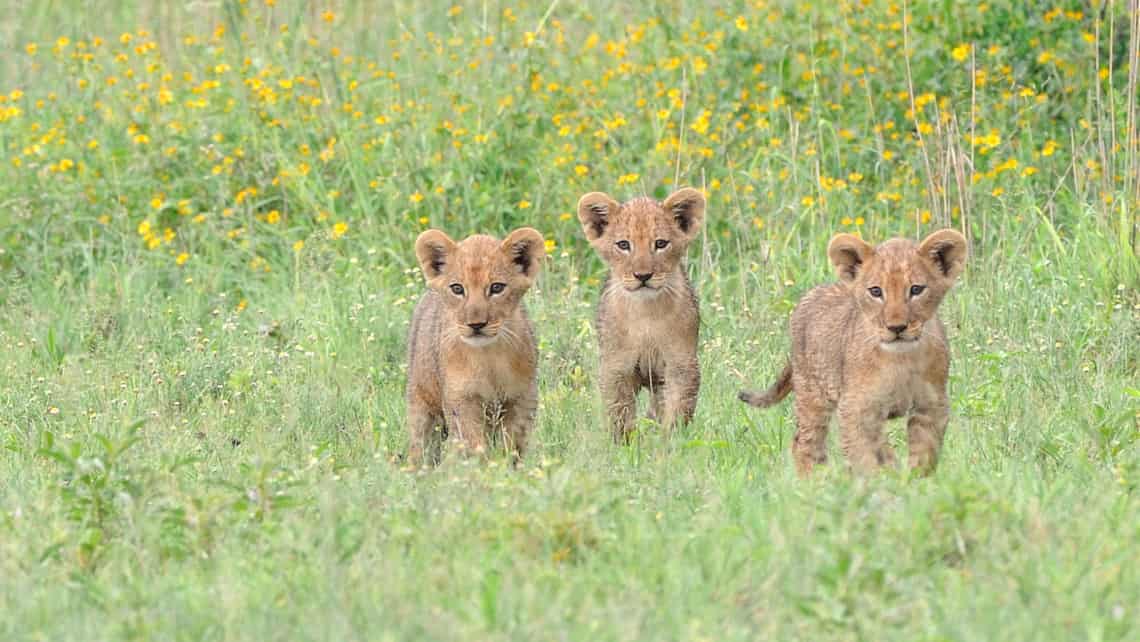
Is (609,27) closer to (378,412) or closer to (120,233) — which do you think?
(120,233)

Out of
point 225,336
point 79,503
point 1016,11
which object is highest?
point 1016,11

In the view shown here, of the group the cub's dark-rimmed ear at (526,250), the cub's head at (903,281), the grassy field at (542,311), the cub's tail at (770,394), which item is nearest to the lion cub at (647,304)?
the grassy field at (542,311)

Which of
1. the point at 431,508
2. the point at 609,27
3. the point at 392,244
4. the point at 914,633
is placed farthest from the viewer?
the point at 609,27

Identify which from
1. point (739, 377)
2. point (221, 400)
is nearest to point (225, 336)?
point (221, 400)

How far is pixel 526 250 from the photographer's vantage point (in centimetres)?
791

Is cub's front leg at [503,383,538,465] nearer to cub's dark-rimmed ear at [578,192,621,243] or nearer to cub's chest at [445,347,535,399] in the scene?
cub's chest at [445,347,535,399]

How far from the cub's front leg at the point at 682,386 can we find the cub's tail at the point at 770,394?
0.33 m

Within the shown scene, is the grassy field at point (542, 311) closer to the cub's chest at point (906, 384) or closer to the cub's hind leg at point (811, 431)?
the cub's hind leg at point (811, 431)

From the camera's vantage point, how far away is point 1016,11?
11.2 m

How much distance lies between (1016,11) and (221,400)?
529 cm

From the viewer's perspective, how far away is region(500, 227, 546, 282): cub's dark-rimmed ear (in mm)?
7824

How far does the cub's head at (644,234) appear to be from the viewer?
8336 mm

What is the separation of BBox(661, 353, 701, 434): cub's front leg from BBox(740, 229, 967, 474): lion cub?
1.08m

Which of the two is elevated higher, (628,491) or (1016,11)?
(1016,11)
